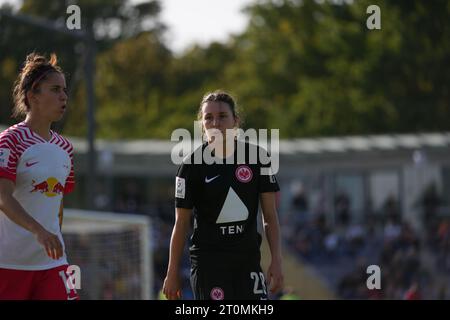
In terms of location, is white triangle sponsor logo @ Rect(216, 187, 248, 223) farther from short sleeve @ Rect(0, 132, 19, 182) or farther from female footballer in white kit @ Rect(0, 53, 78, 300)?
short sleeve @ Rect(0, 132, 19, 182)

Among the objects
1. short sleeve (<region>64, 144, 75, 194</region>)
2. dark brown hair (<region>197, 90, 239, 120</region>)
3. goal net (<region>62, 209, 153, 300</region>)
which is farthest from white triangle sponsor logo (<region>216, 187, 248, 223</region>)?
goal net (<region>62, 209, 153, 300</region>)

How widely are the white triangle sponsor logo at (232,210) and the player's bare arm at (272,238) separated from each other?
196 mm

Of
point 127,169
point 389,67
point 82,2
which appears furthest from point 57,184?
point 82,2

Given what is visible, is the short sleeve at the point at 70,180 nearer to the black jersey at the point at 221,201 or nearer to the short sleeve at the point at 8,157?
the short sleeve at the point at 8,157

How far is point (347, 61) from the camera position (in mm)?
41062

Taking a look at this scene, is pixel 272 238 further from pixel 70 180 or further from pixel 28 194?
pixel 28 194

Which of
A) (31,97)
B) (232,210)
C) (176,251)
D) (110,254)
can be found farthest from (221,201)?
(110,254)

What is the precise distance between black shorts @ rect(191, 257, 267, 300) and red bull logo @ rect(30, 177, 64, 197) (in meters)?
1.06

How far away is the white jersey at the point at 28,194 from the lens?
5984mm

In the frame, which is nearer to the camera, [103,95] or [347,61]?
[347,61]

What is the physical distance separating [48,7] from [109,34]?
9.64 metres

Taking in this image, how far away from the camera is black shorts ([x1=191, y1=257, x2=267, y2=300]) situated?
636 centimetres

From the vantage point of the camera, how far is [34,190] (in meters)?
6.02
